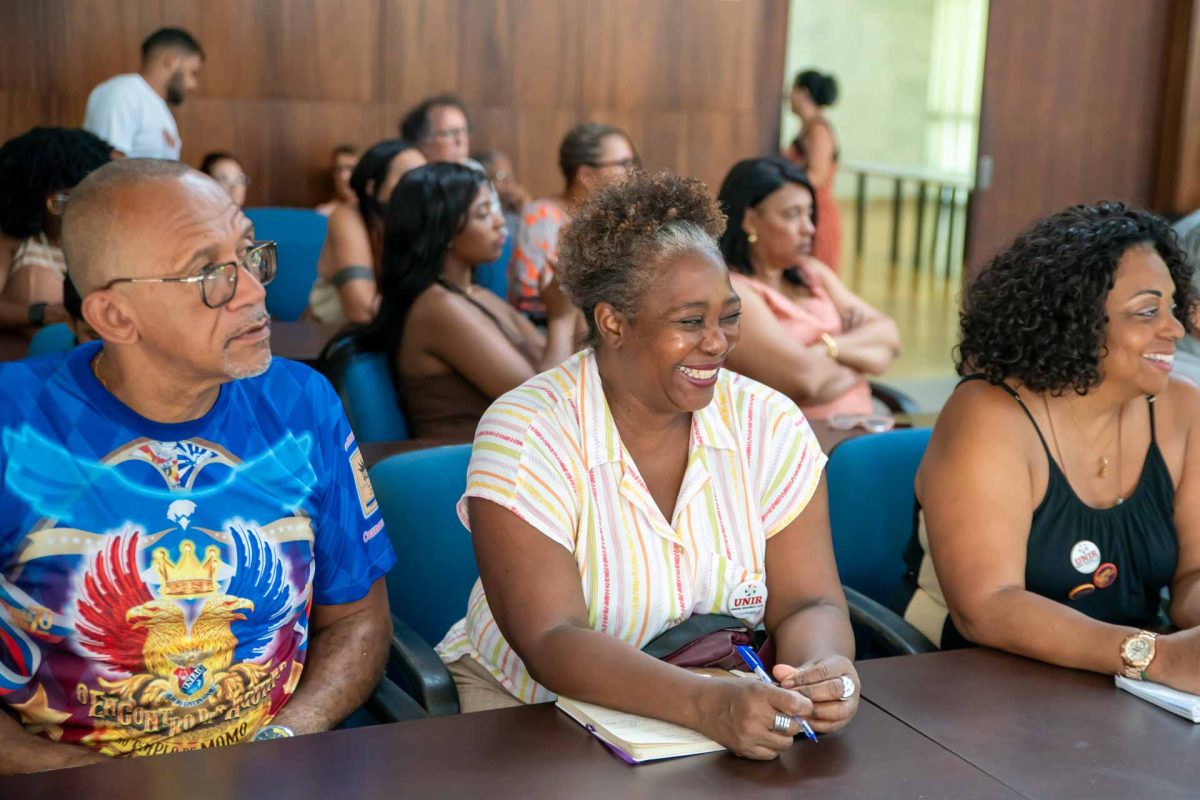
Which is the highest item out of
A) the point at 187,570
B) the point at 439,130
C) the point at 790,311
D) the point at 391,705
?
the point at 439,130

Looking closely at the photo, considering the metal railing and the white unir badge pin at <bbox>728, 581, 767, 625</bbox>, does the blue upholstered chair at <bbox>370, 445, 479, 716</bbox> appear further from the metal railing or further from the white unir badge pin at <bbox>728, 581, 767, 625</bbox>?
the metal railing

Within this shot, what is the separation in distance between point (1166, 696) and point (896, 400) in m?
2.41

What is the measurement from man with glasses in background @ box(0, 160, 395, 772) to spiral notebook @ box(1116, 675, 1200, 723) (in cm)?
117

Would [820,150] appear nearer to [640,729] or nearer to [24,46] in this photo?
[24,46]

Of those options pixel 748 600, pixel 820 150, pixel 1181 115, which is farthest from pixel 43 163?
pixel 1181 115

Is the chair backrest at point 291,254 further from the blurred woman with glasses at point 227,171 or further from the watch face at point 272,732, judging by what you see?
the watch face at point 272,732

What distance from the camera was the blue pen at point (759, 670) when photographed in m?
1.61

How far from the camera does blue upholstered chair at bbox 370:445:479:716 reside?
2.37 metres

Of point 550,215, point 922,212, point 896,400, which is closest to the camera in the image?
point 896,400

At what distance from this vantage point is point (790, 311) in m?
3.88

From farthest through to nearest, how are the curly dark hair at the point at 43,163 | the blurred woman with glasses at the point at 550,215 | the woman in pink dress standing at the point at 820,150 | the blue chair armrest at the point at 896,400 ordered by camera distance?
the woman in pink dress standing at the point at 820,150 → the blurred woman with glasses at the point at 550,215 → the blue chair armrest at the point at 896,400 → the curly dark hair at the point at 43,163

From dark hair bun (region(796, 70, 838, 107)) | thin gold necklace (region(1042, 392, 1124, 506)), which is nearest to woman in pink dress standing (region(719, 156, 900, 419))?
thin gold necklace (region(1042, 392, 1124, 506))

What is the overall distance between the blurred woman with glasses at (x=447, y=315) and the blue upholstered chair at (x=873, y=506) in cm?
98

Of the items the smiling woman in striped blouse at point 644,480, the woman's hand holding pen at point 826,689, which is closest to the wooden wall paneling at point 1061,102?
the smiling woman in striped blouse at point 644,480
